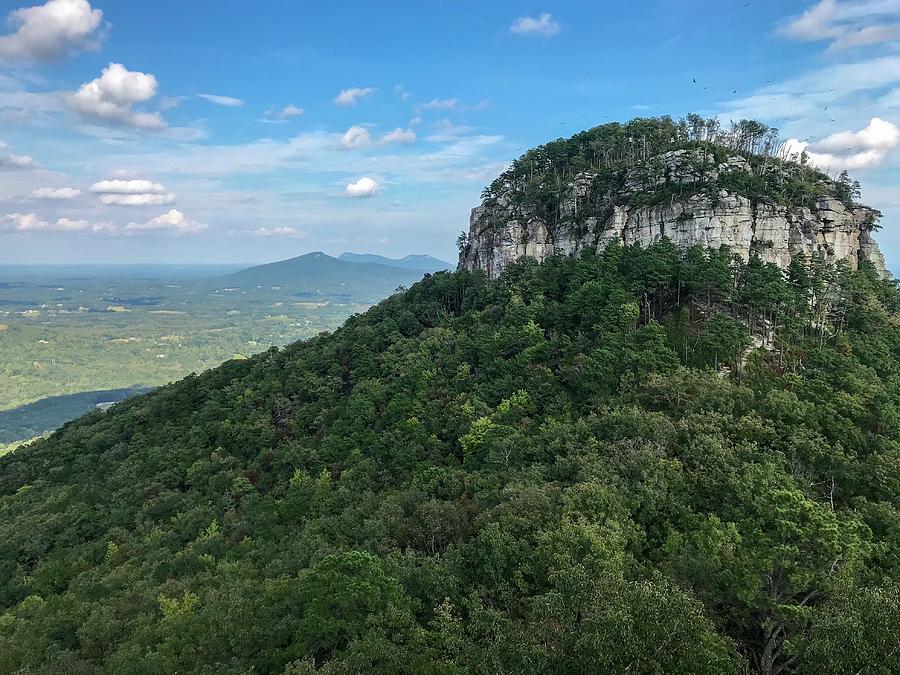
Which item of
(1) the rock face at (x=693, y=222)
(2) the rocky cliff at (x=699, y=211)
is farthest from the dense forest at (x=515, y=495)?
(2) the rocky cliff at (x=699, y=211)

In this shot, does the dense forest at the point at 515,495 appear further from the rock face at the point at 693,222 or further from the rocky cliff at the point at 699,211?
the rocky cliff at the point at 699,211

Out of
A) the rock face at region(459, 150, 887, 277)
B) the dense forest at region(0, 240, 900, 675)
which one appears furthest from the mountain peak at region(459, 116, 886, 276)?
the dense forest at region(0, 240, 900, 675)

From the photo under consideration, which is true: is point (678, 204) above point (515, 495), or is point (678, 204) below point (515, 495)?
above

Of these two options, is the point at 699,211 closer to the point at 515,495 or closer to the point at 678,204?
the point at 678,204

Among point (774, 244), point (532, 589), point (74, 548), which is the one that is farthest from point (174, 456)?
point (774, 244)

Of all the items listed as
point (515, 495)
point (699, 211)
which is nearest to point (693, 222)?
point (699, 211)
